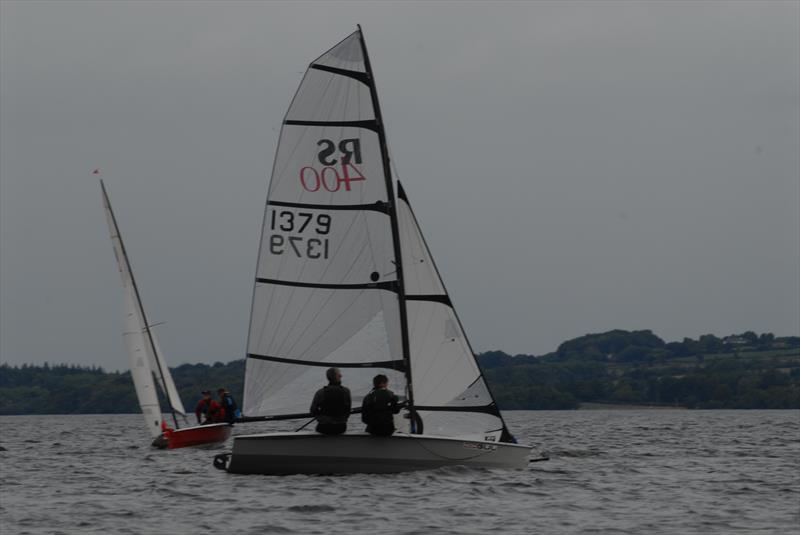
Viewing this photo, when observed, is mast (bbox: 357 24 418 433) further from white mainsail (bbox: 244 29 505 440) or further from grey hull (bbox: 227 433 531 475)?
grey hull (bbox: 227 433 531 475)

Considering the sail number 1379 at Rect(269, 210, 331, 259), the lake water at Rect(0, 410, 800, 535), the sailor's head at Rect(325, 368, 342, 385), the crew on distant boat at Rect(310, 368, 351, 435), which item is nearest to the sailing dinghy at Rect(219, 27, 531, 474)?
the sail number 1379 at Rect(269, 210, 331, 259)

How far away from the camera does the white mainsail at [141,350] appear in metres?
38.0

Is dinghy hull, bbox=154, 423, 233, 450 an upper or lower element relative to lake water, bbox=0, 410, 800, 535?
upper

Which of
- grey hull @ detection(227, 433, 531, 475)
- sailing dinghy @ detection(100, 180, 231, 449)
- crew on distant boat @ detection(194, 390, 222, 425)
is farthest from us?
crew on distant boat @ detection(194, 390, 222, 425)

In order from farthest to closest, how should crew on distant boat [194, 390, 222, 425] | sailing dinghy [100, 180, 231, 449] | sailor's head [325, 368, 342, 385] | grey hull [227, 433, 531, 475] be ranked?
crew on distant boat [194, 390, 222, 425], sailing dinghy [100, 180, 231, 449], sailor's head [325, 368, 342, 385], grey hull [227, 433, 531, 475]

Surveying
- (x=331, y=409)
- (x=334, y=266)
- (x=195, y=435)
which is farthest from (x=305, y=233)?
(x=195, y=435)

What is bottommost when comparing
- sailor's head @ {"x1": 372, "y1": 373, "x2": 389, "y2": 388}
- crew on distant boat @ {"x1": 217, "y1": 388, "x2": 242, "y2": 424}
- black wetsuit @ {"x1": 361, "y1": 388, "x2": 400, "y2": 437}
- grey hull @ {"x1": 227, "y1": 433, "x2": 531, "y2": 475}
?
grey hull @ {"x1": 227, "y1": 433, "x2": 531, "y2": 475}

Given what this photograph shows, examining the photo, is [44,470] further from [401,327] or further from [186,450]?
[401,327]

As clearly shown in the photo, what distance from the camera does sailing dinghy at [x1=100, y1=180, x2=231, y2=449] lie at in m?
36.7

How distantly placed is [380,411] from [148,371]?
1710 centimetres

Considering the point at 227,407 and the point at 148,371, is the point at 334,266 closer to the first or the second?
the point at 227,407

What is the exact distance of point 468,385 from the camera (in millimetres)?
24812

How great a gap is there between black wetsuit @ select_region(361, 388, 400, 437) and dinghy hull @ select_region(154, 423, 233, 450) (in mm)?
14456

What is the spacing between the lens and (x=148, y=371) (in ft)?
125
